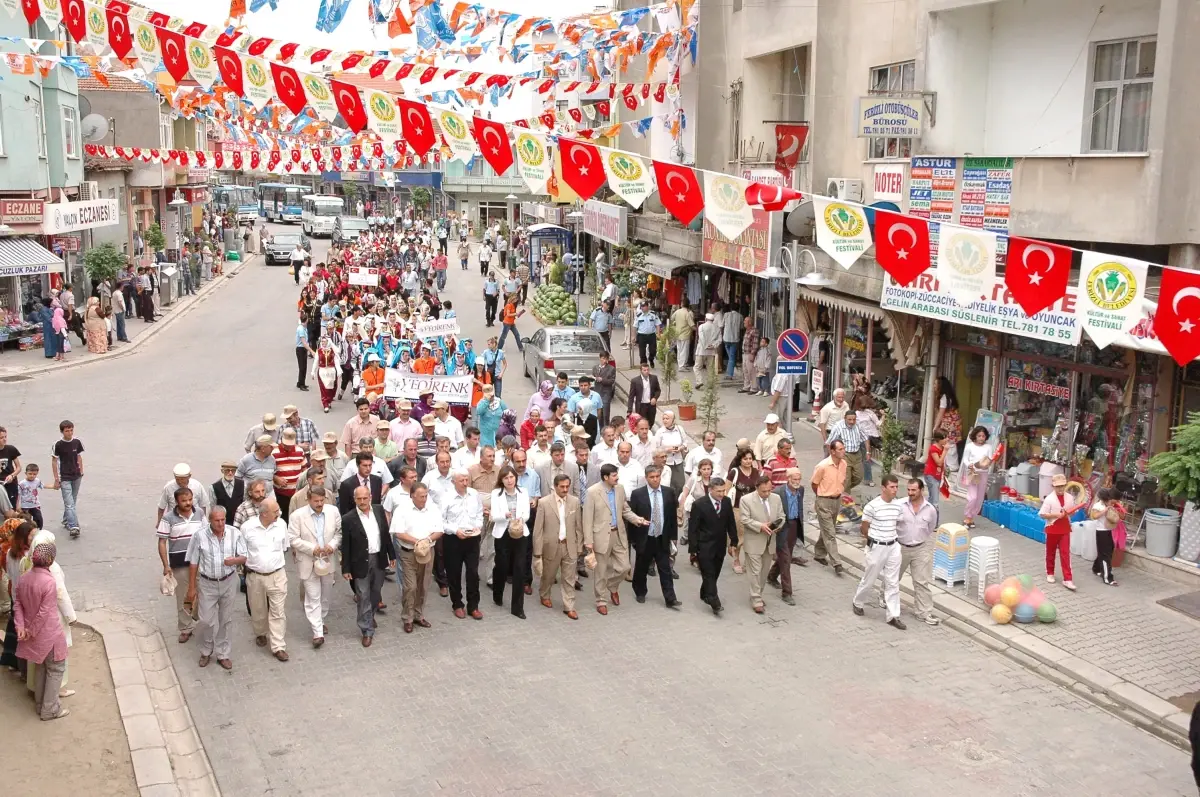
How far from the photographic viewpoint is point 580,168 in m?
14.7

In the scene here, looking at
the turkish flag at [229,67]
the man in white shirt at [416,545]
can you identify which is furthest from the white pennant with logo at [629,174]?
the turkish flag at [229,67]

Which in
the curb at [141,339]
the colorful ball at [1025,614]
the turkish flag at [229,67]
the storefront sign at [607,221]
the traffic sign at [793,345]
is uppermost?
the turkish flag at [229,67]

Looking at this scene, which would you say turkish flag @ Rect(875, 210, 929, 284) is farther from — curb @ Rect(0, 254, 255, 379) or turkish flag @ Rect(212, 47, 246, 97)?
curb @ Rect(0, 254, 255, 379)

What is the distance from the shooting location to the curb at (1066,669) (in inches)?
375

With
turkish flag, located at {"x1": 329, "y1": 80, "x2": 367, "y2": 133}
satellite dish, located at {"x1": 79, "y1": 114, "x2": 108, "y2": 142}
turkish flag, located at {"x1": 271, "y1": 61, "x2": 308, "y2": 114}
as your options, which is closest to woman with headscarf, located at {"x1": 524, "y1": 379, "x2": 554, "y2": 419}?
turkish flag, located at {"x1": 329, "y1": 80, "x2": 367, "y2": 133}

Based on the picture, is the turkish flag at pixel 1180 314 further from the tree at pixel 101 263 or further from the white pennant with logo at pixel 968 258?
the tree at pixel 101 263

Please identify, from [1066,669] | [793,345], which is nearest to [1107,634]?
[1066,669]

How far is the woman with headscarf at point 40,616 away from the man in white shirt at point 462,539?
3600 millimetres

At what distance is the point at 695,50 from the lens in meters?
27.9

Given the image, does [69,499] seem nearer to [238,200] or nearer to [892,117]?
[892,117]

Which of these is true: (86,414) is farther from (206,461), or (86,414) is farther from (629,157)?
(629,157)

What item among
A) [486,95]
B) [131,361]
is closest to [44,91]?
[131,361]

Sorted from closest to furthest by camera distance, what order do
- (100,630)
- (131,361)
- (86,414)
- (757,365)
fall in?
(100,630) → (86,414) → (757,365) → (131,361)

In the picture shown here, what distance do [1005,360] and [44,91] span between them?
26.6 m
